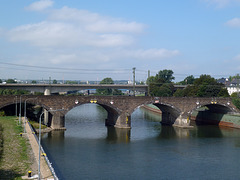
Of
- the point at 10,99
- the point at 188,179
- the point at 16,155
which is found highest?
the point at 10,99

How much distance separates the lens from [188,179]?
4100 cm

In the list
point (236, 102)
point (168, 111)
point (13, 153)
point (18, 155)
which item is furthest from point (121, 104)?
point (18, 155)

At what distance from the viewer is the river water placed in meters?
43.1

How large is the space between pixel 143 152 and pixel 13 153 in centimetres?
2211

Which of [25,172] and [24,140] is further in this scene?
[24,140]

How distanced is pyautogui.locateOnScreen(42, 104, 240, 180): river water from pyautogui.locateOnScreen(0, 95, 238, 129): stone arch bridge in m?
3.41

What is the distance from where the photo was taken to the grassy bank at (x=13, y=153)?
1363 inches

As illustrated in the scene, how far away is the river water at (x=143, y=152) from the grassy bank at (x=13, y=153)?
488cm

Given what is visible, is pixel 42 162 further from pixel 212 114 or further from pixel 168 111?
pixel 212 114

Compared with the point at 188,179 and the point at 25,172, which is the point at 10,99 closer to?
the point at 25,172

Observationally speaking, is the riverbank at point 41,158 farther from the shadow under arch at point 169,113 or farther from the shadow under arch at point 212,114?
the shadow under arch at point 212,114

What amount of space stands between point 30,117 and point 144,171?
46965 millimetres

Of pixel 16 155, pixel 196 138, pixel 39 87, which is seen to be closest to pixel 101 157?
pixel 16 155

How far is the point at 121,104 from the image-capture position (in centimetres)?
7800
